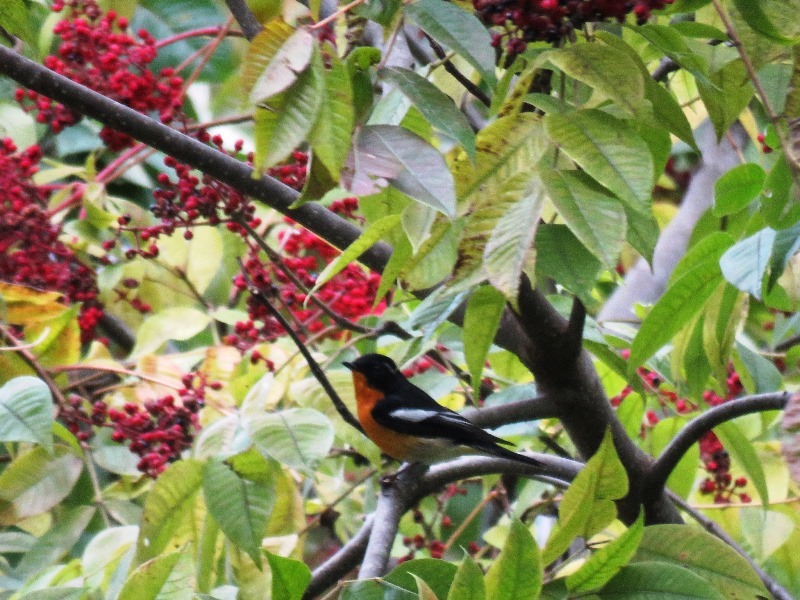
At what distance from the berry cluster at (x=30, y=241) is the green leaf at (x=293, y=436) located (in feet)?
4.57

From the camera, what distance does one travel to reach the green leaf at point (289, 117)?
4.50 ft

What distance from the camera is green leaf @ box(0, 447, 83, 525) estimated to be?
9.09 ft

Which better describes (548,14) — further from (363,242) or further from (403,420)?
(403,420)

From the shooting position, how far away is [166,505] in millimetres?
2143

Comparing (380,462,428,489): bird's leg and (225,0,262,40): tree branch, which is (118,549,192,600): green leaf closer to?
(380,462,428,489): bird's leg

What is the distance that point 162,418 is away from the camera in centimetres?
279

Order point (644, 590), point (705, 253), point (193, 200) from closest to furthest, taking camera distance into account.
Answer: point (644, 590) → point (705, 253) → point (193, 200)

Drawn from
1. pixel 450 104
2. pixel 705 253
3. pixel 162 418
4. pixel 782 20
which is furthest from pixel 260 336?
pixel 782 20

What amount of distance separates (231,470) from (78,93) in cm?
77

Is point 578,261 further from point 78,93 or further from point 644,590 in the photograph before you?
point 78,93

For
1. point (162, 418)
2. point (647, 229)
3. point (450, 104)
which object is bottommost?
point (162, 418)

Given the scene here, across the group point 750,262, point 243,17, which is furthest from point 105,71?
point 750,262

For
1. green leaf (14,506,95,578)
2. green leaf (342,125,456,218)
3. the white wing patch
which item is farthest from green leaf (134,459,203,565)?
the white wing patch

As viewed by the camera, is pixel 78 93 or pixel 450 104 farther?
pixel 78 93
